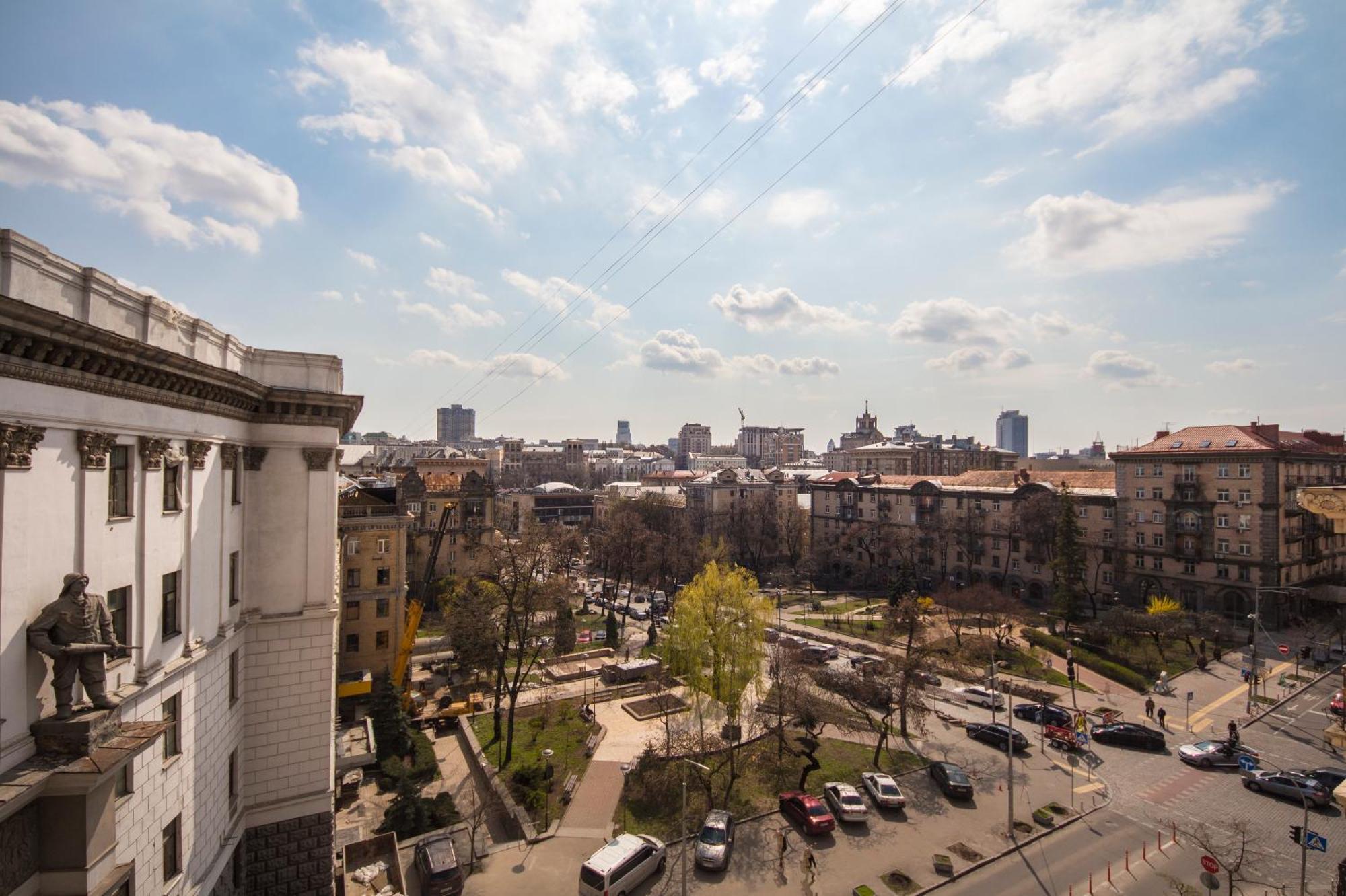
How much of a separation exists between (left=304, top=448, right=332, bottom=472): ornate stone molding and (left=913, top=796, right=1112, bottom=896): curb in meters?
22.5

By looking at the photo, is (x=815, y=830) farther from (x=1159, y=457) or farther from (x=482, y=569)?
(x=1159, y=457)

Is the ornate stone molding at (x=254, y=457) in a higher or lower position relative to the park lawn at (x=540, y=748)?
higher

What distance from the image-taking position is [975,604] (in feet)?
153

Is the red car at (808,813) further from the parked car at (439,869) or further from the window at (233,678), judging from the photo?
the window at (233,678)

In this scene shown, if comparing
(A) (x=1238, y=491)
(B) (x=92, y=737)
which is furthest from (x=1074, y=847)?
(A) (x=1238, y=491)

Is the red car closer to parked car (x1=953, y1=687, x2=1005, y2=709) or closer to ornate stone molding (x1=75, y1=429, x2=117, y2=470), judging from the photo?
parked car (x1=953, y1=687, x2=1005, y2=709)

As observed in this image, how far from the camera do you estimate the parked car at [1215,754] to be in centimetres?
2905

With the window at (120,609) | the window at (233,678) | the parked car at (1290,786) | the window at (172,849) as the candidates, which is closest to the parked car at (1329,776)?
the parked car at (1290,786)

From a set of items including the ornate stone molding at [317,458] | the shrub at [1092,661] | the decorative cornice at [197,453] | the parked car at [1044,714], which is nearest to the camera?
the decorative cornice at [197,453]

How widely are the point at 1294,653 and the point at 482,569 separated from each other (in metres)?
58.8

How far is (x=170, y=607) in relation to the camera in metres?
14.3

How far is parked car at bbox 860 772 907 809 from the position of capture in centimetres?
2573

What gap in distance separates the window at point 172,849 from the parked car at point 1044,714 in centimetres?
3555

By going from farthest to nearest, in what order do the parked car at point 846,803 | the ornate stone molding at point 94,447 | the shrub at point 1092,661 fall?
the shrub at point 1092,661 → the parked car at point 846,803 → the ornate stone molding at point 94,447
